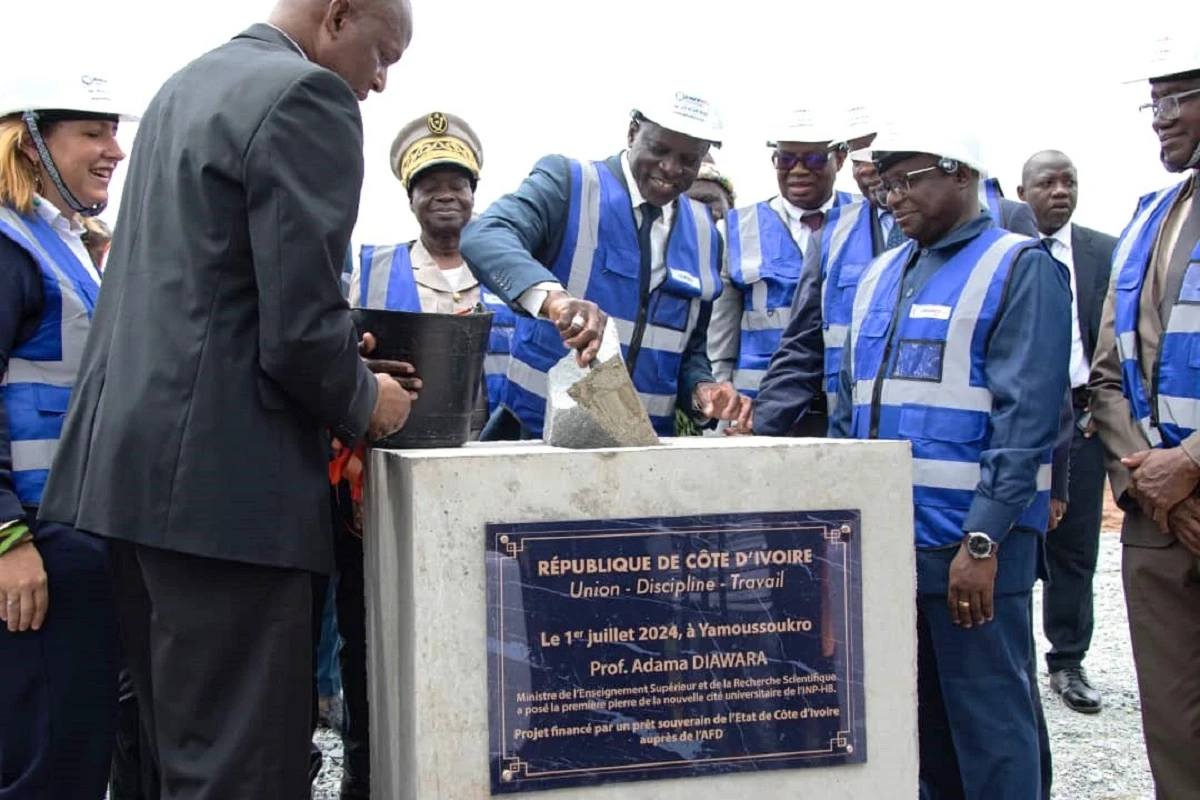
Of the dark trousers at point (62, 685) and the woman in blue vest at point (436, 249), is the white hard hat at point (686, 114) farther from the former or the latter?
the dark trousers at point (62, 685)

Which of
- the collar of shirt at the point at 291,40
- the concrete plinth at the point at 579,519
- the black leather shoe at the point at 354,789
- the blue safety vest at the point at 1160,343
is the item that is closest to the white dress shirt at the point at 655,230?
the concrete plinth at the point at 579,519

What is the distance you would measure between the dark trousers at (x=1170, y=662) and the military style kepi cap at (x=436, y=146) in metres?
2.81

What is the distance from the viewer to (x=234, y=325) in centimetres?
264

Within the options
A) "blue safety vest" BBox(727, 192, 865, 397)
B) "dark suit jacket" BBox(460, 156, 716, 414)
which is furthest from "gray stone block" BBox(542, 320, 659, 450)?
"blue safety vest" BBox(727, 192, 865, 397)

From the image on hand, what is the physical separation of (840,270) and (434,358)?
1885 millimetres

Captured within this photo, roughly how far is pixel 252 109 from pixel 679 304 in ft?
6.73

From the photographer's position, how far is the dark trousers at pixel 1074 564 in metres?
6.16

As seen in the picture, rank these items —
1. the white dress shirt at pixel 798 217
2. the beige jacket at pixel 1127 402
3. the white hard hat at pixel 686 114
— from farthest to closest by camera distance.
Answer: the white dress shirt at pixel 798 217, the white hard hat at pixel 686 114, the beige jacket at pixel 1127 402

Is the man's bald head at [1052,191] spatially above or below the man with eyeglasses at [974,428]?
above

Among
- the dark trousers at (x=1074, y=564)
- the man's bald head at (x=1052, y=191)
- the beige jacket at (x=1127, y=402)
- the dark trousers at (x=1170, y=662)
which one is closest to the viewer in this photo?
the dark trousers at (x=1170, y=662)

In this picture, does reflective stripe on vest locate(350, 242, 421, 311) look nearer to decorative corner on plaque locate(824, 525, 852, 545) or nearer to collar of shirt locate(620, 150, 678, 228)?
collar of shirt locate(620, 150, 678, 228)

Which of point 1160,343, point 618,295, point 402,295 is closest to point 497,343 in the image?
point 402,295

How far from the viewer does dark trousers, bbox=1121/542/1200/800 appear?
12.1 feet

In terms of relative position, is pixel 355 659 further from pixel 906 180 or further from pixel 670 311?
pixel 906 180
